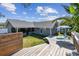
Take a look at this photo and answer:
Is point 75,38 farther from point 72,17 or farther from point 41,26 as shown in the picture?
point 41,26

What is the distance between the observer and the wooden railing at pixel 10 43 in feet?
11.1

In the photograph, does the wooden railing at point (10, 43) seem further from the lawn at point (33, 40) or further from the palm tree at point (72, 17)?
the palm tree at point (72, 17)

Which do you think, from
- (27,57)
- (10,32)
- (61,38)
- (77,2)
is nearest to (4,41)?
(10,32)

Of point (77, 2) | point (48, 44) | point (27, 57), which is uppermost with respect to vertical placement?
point (77, 2)

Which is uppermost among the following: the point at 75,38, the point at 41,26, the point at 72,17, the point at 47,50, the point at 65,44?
the point at 72,17

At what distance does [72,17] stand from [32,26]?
803 mm

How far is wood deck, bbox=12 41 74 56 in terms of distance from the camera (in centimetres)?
350

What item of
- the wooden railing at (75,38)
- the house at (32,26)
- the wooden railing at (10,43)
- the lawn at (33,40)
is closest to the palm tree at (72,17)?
the wooden railing at (75,38)

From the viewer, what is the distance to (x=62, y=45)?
359 cm

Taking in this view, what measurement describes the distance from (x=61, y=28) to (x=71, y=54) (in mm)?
537

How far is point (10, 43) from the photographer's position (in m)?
3.54

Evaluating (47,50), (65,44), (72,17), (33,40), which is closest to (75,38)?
(65,44)

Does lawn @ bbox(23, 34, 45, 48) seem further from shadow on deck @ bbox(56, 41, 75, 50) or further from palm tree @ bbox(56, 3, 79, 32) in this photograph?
palm tree @ bbox(56, 3, 79, 32)

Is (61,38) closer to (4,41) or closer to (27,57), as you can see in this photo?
(27,57)
